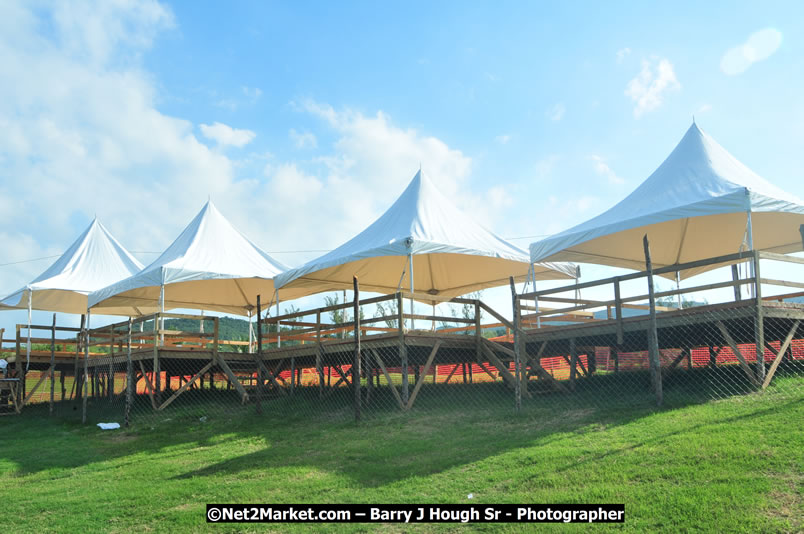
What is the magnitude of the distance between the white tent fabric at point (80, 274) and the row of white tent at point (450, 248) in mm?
67

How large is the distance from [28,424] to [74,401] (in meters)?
3.31

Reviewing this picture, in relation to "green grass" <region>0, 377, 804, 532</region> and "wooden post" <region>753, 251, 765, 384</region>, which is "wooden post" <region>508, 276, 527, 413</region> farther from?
"wooden post" <region>753, 251, 765, 384</region>

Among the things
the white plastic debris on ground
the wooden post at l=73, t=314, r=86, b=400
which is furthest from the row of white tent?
the white plastic debris on ground

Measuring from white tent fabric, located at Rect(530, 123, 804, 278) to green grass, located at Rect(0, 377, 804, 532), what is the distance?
3.29 metres

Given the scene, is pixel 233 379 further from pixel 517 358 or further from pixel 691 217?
pixel 691 217

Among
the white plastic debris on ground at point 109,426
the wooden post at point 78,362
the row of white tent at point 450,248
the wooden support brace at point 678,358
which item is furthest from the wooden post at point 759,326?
the wooden post at point 78,362

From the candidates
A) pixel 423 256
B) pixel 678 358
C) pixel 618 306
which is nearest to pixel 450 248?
pixel 423 256

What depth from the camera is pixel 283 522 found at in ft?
22.8

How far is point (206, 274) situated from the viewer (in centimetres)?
1744

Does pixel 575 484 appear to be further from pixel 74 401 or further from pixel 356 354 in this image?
pixel 74 401

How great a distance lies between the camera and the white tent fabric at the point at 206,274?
1731cm

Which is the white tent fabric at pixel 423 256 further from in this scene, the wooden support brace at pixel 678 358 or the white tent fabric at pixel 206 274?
the wooden support brace at pixel 678 358

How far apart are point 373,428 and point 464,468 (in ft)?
11.6

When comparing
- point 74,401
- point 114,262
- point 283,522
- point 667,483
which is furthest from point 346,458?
point 114,262
